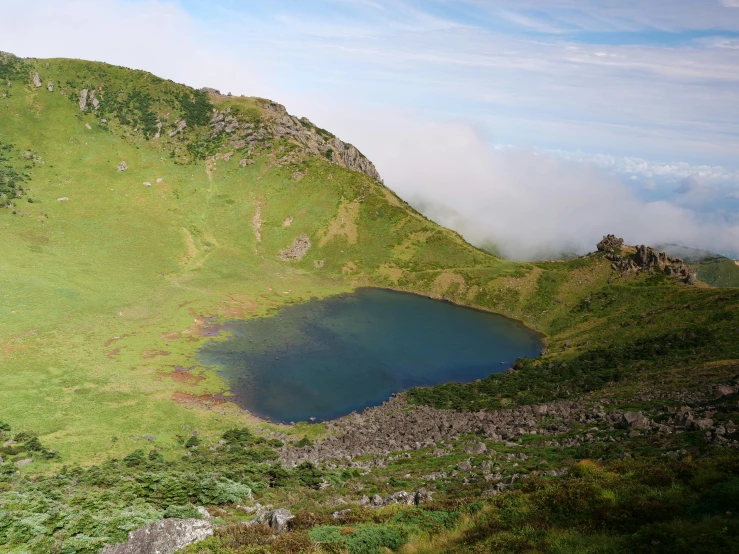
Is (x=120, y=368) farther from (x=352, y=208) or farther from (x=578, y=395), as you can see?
(x=352, y=208)

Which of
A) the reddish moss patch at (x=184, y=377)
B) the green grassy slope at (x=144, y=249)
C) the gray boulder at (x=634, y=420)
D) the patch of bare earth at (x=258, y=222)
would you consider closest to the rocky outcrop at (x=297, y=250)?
the green grassy slope at (x=144, y=249)

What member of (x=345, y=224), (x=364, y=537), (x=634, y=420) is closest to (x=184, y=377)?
(x=364, y=537)

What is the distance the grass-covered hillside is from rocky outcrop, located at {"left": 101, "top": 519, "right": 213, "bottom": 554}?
1.26 m

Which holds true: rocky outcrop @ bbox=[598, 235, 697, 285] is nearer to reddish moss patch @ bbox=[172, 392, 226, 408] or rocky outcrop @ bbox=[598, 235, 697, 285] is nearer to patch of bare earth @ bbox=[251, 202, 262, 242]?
reddish moss patch @ bbox=[172, 392, 226, 408]

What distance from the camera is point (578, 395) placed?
55125mm

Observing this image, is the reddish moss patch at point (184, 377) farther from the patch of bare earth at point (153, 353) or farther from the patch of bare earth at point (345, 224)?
the patch of bare earth at point (345, 224)

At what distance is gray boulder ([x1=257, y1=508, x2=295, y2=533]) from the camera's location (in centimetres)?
2131

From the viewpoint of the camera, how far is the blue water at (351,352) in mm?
65500

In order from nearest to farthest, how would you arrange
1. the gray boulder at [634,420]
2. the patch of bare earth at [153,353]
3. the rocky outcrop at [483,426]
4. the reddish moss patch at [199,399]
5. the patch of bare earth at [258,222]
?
the rocky outcrop at [483,426], the gray boulder at [634,420], the reddish moss patch at [199,399], the patch of bare earth at [153,353], the patch of bare earth at [258,222]

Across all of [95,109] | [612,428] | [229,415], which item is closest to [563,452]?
[612,428]

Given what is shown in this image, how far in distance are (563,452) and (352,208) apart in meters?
124

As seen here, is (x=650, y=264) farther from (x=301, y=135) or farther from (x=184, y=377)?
(x=301, y=135)

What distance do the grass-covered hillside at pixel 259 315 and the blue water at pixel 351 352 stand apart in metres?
5.50

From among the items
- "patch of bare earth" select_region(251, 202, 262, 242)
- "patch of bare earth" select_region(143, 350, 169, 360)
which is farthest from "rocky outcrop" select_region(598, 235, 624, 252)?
"patch of bare earth" select_region(143, 350, 169, 360)
